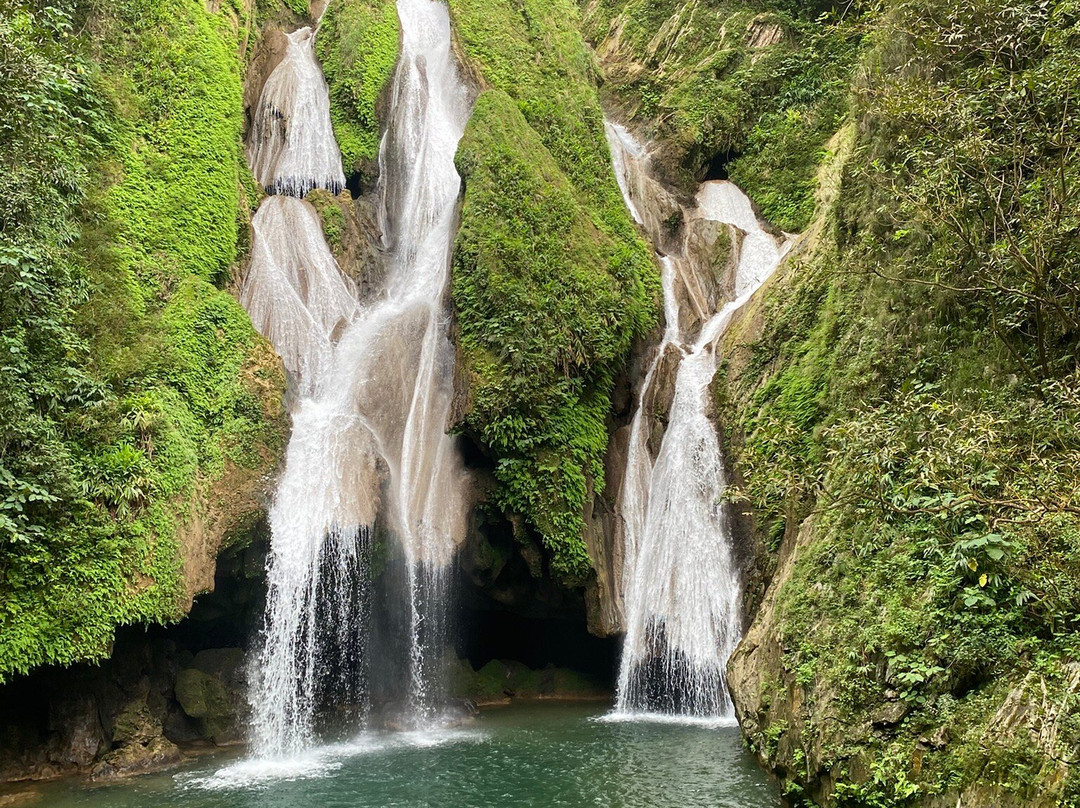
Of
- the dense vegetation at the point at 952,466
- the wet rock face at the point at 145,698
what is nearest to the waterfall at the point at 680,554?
the dense vegetation at the point at 952,466

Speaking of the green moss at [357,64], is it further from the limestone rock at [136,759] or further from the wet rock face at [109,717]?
the limestone rock at [136,759]

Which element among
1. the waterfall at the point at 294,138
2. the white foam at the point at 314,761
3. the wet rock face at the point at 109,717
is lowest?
the white foam at the point at 314,761

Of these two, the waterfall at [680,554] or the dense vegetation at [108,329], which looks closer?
the dense vegetation at [108,329]

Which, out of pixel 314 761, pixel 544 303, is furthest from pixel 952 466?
pixel 544 303

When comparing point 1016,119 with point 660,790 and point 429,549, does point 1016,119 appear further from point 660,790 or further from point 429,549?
point 429,549

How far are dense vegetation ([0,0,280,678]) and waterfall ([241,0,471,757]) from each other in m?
1.50

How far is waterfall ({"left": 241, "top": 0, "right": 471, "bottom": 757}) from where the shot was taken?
15.2 meters

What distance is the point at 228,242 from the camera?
60.5ft

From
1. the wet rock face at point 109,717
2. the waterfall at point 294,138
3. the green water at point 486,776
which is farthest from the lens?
the waterfall at point 294,138

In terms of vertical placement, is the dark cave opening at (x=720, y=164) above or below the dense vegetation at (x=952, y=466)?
above

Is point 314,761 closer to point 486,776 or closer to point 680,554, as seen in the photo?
point 486,776

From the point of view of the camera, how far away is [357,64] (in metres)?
25.6

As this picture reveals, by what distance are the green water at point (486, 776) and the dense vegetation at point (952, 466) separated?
96.7 inches

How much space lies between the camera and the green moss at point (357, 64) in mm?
24375
